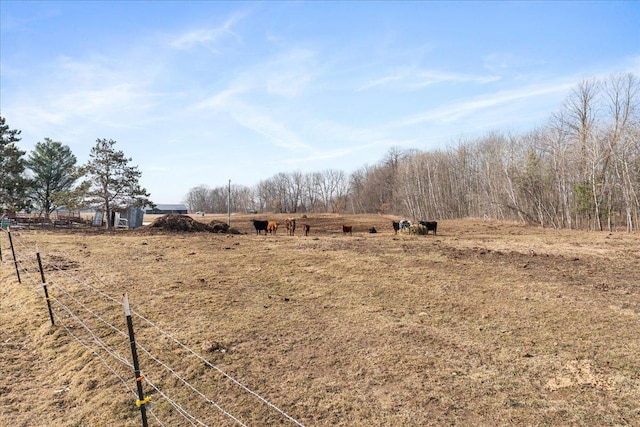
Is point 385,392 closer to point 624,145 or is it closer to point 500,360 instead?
point 500,360

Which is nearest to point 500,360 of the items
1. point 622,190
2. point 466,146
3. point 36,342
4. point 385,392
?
point 385,392

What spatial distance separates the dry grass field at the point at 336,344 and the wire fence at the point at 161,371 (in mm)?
25

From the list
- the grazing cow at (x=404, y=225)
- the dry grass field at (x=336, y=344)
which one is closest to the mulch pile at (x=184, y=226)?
the grazing cow at (x=404, y=225)

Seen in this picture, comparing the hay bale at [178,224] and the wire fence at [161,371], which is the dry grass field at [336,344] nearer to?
the wire fence at [161,371]

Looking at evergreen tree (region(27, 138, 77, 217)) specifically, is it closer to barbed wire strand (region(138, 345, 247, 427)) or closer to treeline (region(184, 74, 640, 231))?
treeline (region(184, 74, 640, 231))

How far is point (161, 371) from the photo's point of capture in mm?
4738

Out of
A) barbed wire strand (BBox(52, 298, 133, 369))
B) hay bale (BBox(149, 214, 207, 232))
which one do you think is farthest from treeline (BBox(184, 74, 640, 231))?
barbed wire strand (BBox(52, 298, 133, 369))

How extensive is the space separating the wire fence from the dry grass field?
0.08 ft

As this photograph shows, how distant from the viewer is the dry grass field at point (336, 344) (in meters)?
3.92

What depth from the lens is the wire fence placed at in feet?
12.6

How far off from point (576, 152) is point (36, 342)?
32268 mm

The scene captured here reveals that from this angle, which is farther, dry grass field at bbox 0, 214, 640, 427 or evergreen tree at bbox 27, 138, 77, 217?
evergreen tree at bbox 27, 138, 77, 217

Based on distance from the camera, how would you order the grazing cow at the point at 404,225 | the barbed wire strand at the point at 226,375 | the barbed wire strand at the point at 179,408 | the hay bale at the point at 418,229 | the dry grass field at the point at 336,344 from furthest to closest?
the grazing cow at the point at 404,225 → the hay bale at the point at 418,229 → the dry grass field at the point at 336,344 → the barbed wire strand at the point at 179,408 → the barbed wire strand at the point at 226,375

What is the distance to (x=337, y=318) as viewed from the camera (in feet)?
21.2
